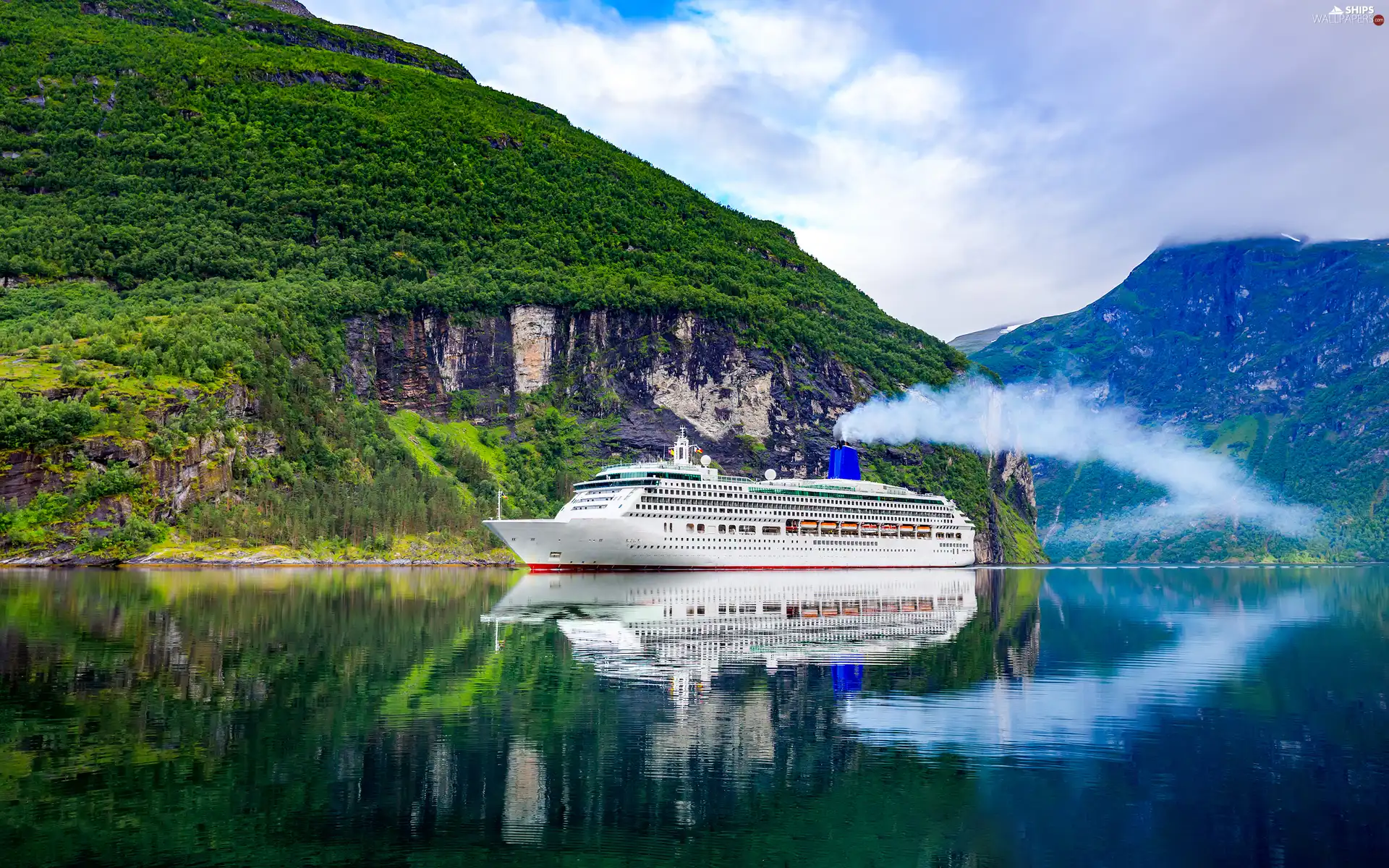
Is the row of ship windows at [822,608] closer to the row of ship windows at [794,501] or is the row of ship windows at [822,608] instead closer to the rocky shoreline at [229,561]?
the row of ship windows at [794,501]

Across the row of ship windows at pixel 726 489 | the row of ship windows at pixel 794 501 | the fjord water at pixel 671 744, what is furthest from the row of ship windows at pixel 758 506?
the fjord water at pixel 671 744

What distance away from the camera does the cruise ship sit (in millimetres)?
126875

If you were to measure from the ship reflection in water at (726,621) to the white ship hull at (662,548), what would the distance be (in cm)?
1083

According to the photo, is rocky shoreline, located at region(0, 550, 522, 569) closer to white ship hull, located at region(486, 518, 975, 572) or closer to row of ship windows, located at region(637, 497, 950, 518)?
white ship hull, located at region(486, 518, 975, 572)

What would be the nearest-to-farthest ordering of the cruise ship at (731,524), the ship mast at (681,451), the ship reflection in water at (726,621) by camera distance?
1. the ship reflection in water at (726,621)
2. the cruise ship at (731,524)
3. the ship mast at (681,451)

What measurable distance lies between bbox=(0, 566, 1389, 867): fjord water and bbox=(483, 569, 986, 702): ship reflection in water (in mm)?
462

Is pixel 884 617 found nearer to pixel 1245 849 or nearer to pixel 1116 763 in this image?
pixel 1116 763

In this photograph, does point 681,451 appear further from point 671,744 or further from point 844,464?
point 671,744

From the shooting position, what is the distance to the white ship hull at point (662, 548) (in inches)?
4894

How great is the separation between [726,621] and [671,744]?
114 ft

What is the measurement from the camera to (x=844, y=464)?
581 ft

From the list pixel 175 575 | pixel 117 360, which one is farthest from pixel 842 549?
pixel 117 360

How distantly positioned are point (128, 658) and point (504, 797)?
25.1 meters

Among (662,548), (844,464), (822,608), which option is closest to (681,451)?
(662,548)
